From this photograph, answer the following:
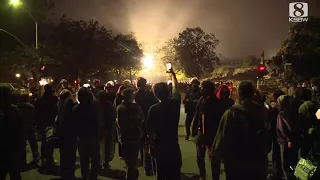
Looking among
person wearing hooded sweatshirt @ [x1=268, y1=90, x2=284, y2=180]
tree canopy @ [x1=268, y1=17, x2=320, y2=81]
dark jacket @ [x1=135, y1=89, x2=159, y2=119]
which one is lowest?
person wearing hooded sweatshirt @ [x1=268, y1=90, x2=284, y2=180]

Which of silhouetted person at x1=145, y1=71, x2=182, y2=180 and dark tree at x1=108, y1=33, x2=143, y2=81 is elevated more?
dark tree at x1=108, y1=33, x2=143, y2=81

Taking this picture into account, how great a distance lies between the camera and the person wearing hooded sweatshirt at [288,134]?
5.93 meters

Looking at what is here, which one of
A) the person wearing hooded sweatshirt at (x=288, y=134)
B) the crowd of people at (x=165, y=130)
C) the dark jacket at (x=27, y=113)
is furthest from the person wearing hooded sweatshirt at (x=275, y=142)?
the dark jacket at (x=27, y=113)

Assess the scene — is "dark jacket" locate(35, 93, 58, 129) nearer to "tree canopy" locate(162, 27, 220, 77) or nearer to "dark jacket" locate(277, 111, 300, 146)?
"dark jacket" locate(277, 111, 300, 146)

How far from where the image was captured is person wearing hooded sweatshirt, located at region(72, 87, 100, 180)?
5906 mm

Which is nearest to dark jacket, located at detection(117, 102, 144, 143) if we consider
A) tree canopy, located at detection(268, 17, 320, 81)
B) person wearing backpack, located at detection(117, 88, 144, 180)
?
person wearing backpack, located at detection(117, 88, 144, 180)

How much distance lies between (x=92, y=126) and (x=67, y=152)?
2.62 ft

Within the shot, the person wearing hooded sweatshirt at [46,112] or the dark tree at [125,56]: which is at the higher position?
the dark tree at [125,56]

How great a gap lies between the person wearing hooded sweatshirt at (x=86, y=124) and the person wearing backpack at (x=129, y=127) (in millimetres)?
461

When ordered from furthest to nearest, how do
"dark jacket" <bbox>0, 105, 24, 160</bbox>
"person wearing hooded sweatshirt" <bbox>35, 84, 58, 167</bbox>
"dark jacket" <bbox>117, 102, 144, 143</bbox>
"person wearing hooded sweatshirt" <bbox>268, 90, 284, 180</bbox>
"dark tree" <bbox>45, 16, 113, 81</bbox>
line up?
"dark tree" <bbox>45, 16, 113, 81</bbox>, "person wearing hooded sweatshirt" <bbox>35, 84, 58, 167</bbox>, "person wearing hooded sweatshirt" <bbox>268, 90, 284, 180</bbox>, "dark jacket" <bbox>117, 102, 144, 143</bbox>, "dark jacket" <bbox>0, 105, 24, 160</bbox>

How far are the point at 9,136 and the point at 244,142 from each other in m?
3.00

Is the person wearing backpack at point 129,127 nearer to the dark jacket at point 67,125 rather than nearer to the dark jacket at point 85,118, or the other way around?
the dark jacket at point 85,118

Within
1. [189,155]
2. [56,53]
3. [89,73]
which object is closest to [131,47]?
[89,73]

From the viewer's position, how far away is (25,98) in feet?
27.2
